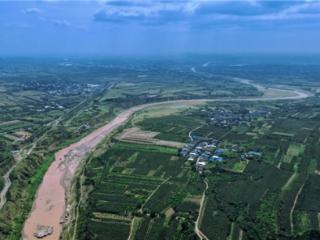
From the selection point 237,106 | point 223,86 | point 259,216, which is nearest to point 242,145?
point 259,216

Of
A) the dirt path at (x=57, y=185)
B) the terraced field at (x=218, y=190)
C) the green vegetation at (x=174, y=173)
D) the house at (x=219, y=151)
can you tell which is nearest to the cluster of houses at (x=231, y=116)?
the green vegetation at (x=174, y=173)

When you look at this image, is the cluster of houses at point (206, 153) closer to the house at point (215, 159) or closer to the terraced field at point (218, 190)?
the house at point (215, 159)

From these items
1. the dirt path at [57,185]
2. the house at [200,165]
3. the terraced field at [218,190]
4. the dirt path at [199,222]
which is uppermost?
the house at [200,165]

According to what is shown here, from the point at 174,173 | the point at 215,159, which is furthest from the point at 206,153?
the point at 174,173

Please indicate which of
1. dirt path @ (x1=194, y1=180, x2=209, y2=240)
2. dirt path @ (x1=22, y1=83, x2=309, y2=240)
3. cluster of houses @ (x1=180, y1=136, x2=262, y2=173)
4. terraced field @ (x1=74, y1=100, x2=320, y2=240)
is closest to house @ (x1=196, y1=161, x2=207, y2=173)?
cluster of houses @ (x1=180, y1=136, x2=262, y2=173)

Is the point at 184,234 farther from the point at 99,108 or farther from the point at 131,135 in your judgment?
the point at 99,108
